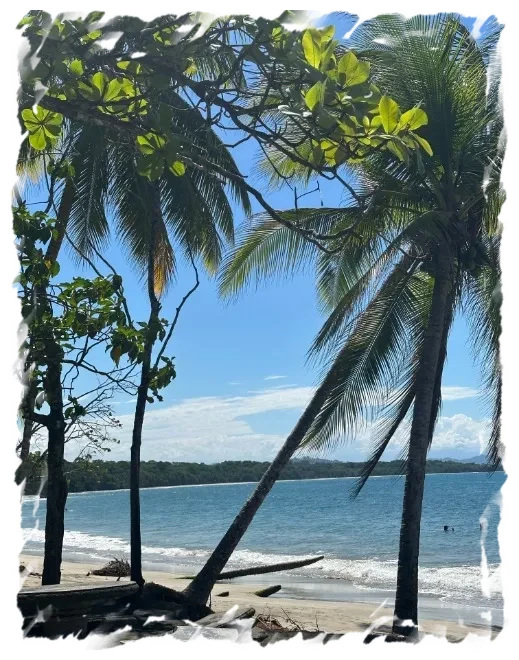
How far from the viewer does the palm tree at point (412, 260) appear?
26.9ft

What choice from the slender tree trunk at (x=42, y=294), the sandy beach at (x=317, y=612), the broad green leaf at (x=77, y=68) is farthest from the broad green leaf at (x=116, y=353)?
the sandy beach at (x=317, y=612)

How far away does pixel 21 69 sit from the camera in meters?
3.09

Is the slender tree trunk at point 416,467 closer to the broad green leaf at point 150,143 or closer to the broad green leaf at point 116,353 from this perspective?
the broad green leaf at point 116,353

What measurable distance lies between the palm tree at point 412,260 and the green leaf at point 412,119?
4.14 m

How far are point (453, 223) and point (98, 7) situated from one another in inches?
226

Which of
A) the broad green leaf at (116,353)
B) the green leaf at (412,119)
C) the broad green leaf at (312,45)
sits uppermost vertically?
the broad green leaf at (312,45)

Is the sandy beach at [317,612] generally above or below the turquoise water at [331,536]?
above

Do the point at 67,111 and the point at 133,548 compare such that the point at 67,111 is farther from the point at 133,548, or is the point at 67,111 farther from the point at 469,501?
the point at 469,501

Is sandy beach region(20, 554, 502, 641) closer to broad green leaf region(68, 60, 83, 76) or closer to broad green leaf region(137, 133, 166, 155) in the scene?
broad green leaf region(137, 133, 166, 155)

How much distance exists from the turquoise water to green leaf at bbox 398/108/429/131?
207 centimetres

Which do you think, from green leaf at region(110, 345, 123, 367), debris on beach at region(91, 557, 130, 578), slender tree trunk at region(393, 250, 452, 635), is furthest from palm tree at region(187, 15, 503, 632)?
debris on beach at region(91, 557, 130, 578)

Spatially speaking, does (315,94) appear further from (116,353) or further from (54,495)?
(54,495)

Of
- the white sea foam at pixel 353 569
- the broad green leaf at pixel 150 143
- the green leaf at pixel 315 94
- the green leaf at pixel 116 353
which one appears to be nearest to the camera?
the green leaf at pixel 315 94

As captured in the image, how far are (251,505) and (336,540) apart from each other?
2591 centimetres
